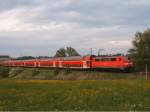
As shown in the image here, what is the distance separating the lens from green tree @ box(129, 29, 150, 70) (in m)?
83.5

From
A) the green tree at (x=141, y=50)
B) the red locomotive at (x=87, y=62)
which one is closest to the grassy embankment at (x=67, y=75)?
the red locomotive at (x=87, y=62)

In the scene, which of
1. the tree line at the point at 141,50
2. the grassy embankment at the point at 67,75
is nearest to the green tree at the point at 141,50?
the tree line at the point at 141,50

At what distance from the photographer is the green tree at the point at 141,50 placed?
274 ft

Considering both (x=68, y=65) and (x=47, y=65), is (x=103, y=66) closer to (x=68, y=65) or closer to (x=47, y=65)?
(x=68, y=65)

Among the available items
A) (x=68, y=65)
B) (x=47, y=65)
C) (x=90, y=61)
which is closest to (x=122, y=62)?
(x=90, y=61)

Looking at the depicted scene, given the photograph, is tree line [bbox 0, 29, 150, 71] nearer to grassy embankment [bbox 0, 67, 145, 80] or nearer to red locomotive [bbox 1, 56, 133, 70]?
red locomotive [bbox 1, 56, 133, 70]

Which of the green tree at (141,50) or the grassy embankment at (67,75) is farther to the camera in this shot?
the green tree at (141,50)

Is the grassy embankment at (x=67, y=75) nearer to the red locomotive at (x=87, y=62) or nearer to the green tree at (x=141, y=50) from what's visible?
the red locomotive at (x=87, y=62)

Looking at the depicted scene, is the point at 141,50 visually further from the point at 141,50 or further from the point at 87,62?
the point at 87,62

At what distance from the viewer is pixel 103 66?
299 feet

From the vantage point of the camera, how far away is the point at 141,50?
86.0 m

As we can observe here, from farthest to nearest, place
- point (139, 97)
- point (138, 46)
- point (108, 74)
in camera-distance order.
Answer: point (138, 46) < point (108, 74) < point (139, 97)

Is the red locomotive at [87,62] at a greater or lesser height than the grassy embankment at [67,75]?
greater

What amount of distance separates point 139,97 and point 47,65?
9615cm
